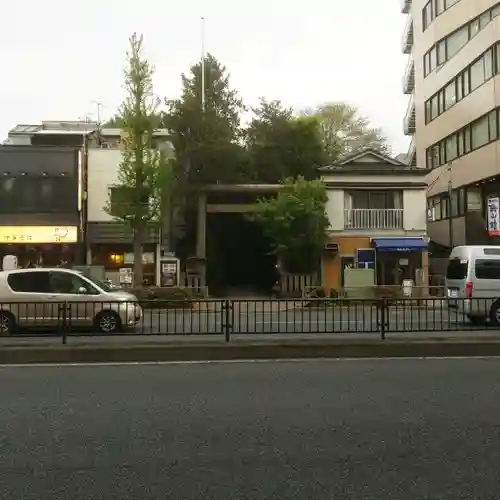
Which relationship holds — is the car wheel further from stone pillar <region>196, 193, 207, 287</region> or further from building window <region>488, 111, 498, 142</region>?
building window <region>488, 111, 498, 142</region>

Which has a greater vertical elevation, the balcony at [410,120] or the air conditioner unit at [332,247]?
the balcony at [410,120]

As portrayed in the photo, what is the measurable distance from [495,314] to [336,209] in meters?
16.3

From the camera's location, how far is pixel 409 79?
5056cm

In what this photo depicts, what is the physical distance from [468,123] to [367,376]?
91.1 ft

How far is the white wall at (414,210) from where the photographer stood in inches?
1222

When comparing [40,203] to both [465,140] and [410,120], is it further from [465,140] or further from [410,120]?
[410,120]

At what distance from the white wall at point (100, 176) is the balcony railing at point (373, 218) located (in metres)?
11.1

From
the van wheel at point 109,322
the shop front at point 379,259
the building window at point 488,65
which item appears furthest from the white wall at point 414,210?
the van wheel at point 109,322

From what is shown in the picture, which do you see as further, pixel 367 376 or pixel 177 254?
pixel 177 254

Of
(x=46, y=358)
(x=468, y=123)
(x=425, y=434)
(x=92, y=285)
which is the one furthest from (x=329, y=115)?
(x=425, y=434)

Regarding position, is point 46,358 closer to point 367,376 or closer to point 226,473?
point 367,376

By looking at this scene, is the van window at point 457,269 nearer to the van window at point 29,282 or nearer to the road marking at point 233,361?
the road marking at point 233,361

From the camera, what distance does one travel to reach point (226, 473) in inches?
203

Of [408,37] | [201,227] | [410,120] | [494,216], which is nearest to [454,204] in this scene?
[494,216]
